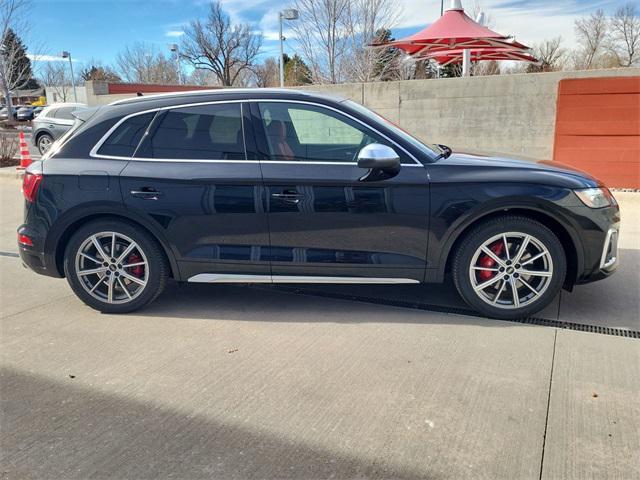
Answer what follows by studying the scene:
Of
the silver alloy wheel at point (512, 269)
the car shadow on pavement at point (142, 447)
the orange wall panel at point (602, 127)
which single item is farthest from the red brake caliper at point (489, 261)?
the orange wall panel at point (602, 127)

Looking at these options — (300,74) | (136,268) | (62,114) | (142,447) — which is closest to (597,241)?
(142,447)

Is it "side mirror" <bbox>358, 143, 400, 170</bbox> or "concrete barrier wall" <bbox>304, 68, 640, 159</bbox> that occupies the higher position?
"concrete barrier wall" <bbox>304, 68, 640, 159</bbox>

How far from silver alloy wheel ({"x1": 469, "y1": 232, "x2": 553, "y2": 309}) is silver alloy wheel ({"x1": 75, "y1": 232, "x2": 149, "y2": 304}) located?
263 centimetres

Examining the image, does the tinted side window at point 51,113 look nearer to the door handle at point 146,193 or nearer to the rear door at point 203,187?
the rear door at point 203,187

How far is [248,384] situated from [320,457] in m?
0.80

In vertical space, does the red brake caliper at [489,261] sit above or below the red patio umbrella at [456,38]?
below

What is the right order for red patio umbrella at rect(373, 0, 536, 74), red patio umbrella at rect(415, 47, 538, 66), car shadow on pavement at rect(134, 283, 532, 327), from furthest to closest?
1. red patio umbrella at rect(415, 47, 538, 66)
2. red patio umbrella at rect(373, 0, 536, 74)
3. car shadow on pavement at rect(134, 283, 532, 327)

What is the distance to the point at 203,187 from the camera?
12.7 feet

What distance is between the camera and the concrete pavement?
240 cm

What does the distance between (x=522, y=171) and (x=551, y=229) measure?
495mm

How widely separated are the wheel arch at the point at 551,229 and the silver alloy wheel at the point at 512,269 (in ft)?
0.51

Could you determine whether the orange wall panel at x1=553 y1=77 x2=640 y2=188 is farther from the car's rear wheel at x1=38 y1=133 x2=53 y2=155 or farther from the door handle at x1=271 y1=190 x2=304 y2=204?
the car's rear wheel at x1=38 y1=133 x2=53 y2=155

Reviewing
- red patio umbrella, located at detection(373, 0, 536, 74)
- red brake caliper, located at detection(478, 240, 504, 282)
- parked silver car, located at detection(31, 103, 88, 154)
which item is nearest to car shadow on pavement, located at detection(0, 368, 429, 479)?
red brake caliper, located at detection(478, 240, 504, 282)

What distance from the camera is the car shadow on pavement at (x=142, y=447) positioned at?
234 centimetres
